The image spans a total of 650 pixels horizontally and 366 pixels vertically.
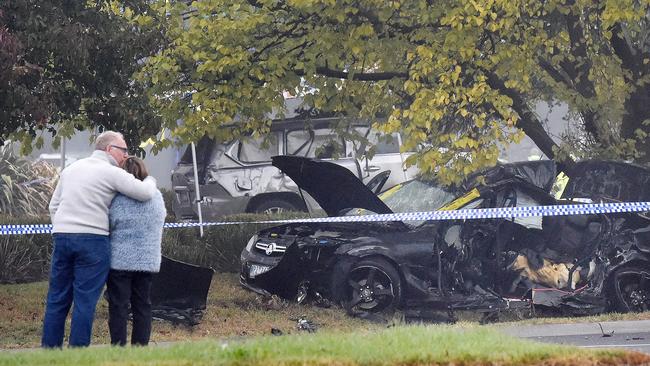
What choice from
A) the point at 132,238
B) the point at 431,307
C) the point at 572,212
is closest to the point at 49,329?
the point at 132,238

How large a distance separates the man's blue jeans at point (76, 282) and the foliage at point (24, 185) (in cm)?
1118

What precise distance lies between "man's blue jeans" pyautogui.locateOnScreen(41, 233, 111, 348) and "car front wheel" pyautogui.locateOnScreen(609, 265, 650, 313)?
6.61 m

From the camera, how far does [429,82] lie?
1331 cm

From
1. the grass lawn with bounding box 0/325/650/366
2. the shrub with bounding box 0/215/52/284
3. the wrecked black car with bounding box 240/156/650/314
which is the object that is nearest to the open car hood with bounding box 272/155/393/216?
the wrecked black car with bounding box 240/156/650/314

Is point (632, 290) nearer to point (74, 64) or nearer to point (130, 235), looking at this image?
point (74, 64)

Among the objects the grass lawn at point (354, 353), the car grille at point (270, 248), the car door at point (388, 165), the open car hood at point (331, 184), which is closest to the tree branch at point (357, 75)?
the open car hood at point (331, 184)

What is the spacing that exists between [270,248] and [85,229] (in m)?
5.96

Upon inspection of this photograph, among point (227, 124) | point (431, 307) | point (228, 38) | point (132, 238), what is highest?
point (228, 38)

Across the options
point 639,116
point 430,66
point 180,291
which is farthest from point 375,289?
point 639,116

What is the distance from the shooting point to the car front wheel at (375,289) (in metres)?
13.0

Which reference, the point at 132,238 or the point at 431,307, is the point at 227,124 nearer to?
the point at 431,307

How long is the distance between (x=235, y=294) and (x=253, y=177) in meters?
5.78

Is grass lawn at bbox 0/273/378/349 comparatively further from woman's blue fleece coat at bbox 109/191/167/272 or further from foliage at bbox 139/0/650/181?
woman's blue fleece coat at bbox 109/191/167/272

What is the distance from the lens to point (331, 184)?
45.1 feet
